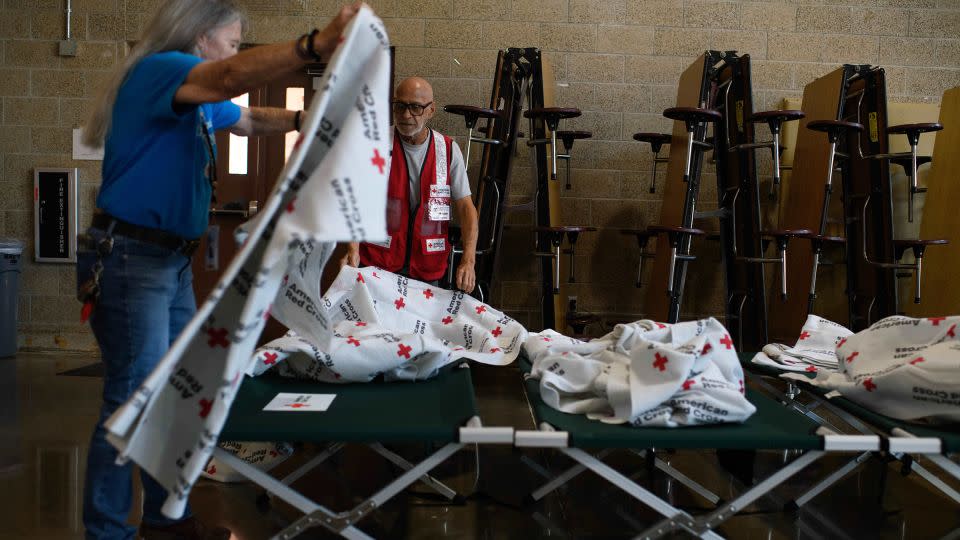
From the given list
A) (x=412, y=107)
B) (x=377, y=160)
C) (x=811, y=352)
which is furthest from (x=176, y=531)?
(x=811, y=352)

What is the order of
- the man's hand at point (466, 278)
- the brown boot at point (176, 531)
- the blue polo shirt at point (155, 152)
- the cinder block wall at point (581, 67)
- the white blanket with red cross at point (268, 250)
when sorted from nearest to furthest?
the white blanket with red cross at point (268, 250), the blue polo shirt at point (155, 152), the brown boot at point (176, 531), the man's hand at point (466, 278), the cinder block wall at point (581, 67)

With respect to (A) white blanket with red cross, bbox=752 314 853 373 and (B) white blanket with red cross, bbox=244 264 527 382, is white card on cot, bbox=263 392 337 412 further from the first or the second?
(A) white blanket with red cross, bbox=752 314 853 373

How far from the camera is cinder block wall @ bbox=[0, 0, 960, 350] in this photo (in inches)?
213

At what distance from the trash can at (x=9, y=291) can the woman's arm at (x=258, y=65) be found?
438 centimetres

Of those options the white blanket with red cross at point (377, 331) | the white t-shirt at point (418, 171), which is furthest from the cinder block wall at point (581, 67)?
the white blanket with red cross at point (377, 331)

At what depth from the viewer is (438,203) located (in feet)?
11.5

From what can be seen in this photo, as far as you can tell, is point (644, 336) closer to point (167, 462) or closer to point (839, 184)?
point (167, 462)

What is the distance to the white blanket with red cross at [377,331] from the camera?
1.94 meters

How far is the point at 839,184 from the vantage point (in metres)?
5.25

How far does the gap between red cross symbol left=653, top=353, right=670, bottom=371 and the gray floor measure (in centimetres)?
69

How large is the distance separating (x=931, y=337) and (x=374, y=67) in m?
1.68

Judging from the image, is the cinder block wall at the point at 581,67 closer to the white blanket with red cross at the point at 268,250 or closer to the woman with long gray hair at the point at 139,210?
the woman with long gray hair at the point at 139,210

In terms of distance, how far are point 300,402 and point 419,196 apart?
1568 mm

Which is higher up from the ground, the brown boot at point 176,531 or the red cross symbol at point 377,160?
the red cross symbol at point 377,160
